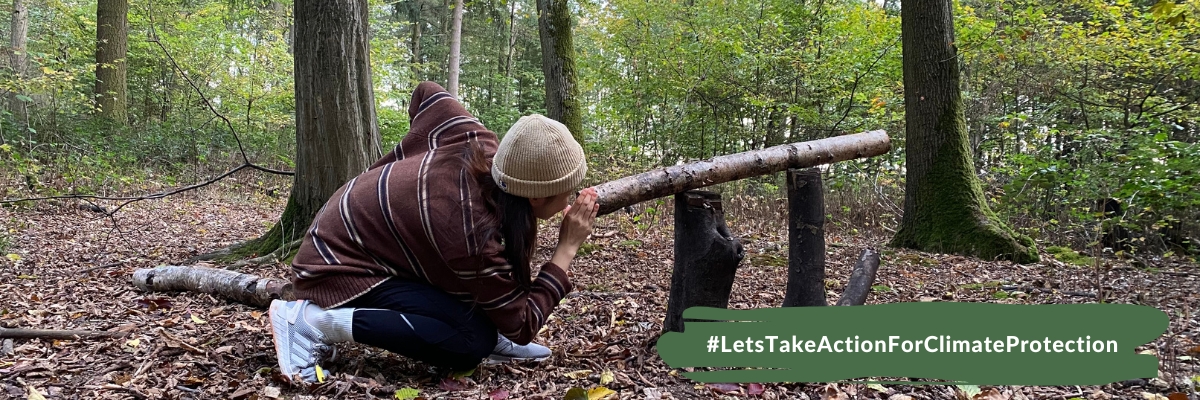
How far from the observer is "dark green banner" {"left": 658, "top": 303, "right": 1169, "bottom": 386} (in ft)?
7.25

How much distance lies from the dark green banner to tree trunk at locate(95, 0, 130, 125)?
14.4 m

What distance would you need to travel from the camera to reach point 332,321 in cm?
236

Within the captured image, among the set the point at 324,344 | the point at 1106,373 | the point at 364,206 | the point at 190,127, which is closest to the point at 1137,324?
the point at 1106,373

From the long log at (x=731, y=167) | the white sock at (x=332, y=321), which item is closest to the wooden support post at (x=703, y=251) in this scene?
the long log at (x=731, y=167)

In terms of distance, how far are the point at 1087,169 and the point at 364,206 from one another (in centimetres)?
713

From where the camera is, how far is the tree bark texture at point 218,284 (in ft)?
11.3

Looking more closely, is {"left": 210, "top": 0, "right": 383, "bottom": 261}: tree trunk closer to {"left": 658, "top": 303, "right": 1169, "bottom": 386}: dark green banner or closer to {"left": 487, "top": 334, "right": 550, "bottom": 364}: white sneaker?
{"left": 487, "top": 334, "right": 550, "bottom": 364}: white sneaker

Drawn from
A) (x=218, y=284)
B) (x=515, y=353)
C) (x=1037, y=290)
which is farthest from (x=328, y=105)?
(x=1037, y=290)

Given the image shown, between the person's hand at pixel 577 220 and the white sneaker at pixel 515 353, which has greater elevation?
the person's hand at pixel 577 220

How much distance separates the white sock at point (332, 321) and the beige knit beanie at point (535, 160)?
82 centimetres

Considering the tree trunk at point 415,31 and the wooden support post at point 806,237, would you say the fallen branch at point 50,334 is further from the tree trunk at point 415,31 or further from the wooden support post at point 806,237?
the tree trunk at point 415,31

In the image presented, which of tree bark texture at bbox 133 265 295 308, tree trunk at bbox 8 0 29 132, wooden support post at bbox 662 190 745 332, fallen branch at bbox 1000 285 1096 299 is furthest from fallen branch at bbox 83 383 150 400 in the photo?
tree trunk at bbox 8 0 29 132

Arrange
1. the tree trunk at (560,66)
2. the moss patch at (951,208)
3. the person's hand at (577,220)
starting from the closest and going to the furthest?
1. the person's hand at (577,220)
2. the moss patch at (951,208)
3. the tree trunk at (560,66)

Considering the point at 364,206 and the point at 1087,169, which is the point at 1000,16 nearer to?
the point at 1087,169
